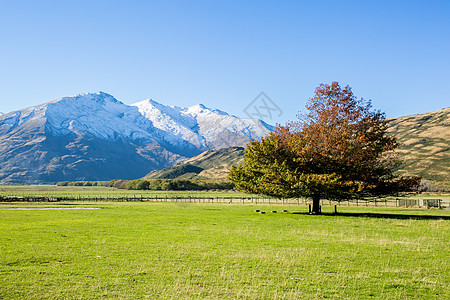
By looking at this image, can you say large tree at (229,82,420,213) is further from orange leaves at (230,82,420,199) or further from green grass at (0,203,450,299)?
green grass at (0,203,450,299)

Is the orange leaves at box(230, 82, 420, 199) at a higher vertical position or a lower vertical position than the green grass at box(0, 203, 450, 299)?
higher

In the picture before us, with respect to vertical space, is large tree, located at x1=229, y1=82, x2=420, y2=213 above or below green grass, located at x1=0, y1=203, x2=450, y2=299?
above

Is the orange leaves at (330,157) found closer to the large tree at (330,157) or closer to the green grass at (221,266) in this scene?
the large tree at (330,157)

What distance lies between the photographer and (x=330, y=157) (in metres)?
47.8

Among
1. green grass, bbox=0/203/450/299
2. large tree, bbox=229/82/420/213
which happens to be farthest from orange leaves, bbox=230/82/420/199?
green grass, bbox=0/203/450/299

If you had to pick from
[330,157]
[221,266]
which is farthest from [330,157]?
[221,266]

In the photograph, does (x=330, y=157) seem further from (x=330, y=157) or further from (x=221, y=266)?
(x=221, y=266)

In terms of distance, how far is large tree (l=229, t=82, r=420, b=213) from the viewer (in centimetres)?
4706

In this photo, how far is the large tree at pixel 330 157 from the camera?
4706cm

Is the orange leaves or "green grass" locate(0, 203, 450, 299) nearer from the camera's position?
"green grass" locate(0, 203, 450, 299)

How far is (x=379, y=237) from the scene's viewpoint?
27547 millimetres

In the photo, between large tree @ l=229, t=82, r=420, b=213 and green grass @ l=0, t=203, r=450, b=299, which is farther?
large tree @ l=229, t=82, r=420, b=213

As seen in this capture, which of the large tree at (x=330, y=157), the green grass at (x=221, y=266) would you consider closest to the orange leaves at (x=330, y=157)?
the large tree at (x=330, y=157)

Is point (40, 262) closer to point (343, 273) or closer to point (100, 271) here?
point (100, 271)
